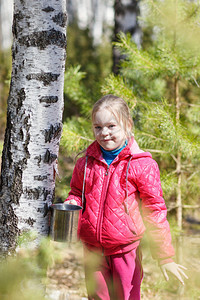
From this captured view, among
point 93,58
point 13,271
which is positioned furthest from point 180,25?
point 93,58

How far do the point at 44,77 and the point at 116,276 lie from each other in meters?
1.30

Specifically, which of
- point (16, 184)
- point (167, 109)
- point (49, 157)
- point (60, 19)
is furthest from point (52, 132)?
point (167, 109)

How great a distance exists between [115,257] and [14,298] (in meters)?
0.99

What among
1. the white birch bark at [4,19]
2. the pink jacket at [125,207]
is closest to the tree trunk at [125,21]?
the pink jacket at [125,207]

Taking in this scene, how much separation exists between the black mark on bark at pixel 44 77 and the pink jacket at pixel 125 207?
1.86 ft

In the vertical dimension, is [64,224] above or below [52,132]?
below

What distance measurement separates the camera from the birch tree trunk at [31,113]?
6.09 feet

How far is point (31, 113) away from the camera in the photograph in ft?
6.15

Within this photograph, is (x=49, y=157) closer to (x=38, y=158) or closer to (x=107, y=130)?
(x=38, y=158)

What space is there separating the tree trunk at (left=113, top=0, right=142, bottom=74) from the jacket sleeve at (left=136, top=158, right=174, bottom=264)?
95.7 inches

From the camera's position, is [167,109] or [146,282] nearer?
[167,109]

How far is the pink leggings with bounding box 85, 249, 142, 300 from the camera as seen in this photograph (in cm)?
193

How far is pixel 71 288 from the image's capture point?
10.9ft

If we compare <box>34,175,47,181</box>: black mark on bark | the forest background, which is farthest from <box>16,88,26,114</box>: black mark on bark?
the forest background
